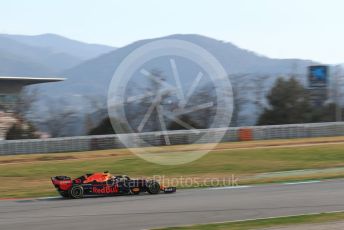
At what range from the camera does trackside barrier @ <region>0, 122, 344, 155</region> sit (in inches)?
1459

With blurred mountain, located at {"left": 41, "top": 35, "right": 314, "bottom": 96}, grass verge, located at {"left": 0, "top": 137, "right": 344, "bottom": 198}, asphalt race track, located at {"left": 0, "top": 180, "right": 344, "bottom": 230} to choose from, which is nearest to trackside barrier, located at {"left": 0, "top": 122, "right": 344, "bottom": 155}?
grass verge, located at {"left": 0, "top": 137, "right": 344, "bottom": 198}

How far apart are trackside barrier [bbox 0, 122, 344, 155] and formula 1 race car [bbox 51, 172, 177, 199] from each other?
52.2ft

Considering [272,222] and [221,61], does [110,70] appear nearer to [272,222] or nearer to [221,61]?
[221,61]

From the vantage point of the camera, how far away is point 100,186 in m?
17.1

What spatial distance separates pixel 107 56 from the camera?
241 ft

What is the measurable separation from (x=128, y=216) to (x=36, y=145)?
26079mm

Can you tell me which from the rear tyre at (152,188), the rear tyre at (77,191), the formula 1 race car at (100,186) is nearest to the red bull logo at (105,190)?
the formula 1 race car at (100,186)

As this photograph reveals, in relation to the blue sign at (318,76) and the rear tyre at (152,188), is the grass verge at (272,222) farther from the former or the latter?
the blue sign at (318,76)

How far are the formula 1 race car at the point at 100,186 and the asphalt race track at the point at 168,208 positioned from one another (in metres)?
0.41

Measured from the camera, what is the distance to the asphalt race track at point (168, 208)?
11.9 meters

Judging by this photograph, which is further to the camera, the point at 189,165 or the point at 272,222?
the point at 189,165

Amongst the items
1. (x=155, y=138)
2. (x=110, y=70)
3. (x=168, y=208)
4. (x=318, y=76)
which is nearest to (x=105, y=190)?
(x=168, y=208)

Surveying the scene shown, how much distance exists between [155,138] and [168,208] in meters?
25.9

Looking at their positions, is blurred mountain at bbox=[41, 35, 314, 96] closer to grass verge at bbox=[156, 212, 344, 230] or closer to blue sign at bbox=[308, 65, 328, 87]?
blue sign at bbox=[308, 65, 328, 87]
